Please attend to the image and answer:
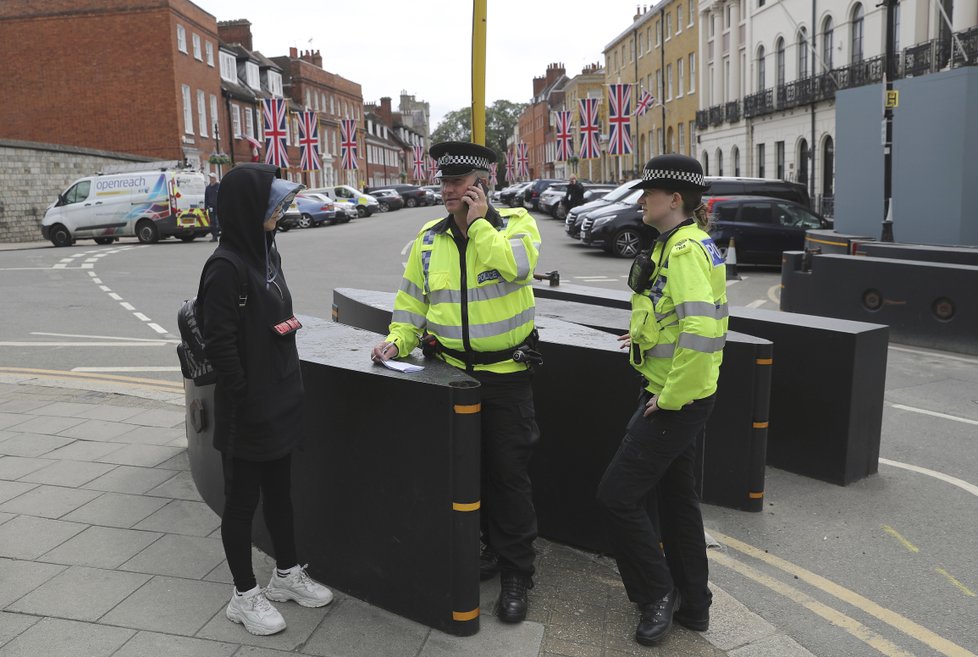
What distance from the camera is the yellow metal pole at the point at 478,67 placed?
4.94 meters

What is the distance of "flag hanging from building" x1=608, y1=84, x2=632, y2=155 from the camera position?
1436 inches

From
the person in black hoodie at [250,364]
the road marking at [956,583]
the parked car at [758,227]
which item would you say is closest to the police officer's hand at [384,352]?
the person in black hoodie at [250,364]

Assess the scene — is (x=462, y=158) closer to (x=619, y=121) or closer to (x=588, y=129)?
(x=619, y=121)

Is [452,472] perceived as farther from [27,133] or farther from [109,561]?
[27,133]

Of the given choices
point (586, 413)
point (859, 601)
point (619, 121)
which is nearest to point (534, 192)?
point (619, 121)

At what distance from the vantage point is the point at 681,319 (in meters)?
3.22

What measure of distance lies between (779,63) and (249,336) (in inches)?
1693

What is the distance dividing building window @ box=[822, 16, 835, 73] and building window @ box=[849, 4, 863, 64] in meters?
1.44

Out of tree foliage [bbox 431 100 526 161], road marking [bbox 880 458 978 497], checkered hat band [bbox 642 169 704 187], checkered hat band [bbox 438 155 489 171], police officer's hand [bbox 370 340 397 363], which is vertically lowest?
road marking [bbox 880 458 978 497]

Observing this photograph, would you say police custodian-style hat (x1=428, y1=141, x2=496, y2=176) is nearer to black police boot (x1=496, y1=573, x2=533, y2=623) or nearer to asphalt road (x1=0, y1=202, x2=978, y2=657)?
black police boot (x1=496, y1=573, x2=533, y2=623)

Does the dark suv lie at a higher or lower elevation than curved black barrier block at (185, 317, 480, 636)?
higher

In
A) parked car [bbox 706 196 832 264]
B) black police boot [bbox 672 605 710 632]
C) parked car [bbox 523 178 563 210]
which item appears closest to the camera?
black police boot [bbox 672 605 710 632]

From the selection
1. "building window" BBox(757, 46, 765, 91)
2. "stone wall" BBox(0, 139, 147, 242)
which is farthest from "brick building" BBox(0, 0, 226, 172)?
"building window" BBox(757, 46, 765, 91)

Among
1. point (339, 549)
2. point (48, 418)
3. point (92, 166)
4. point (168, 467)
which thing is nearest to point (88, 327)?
point (48, 418)
